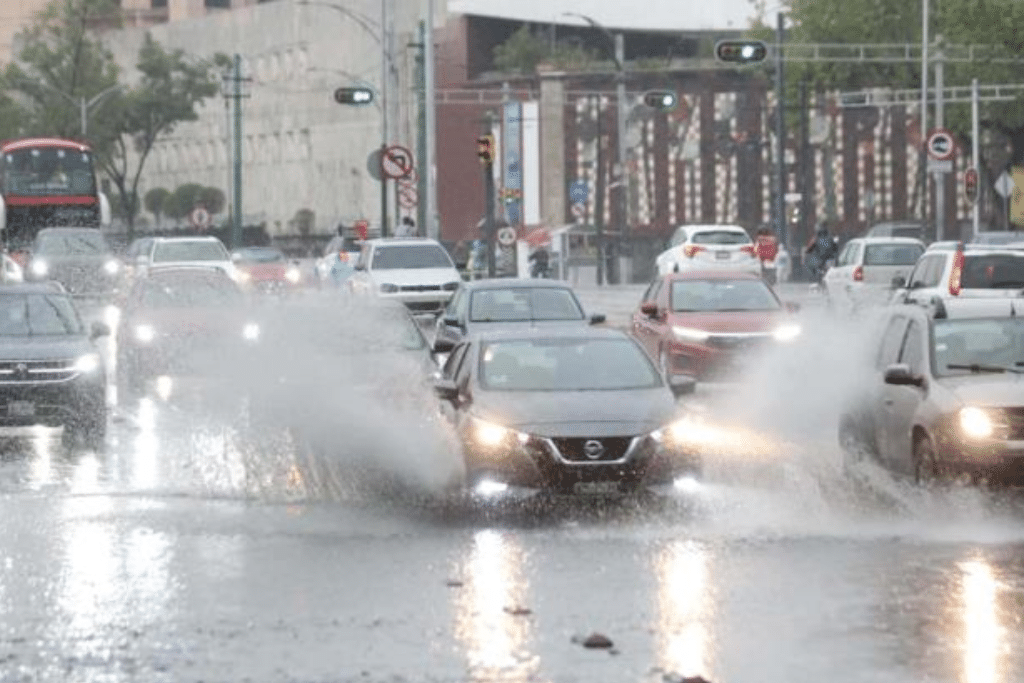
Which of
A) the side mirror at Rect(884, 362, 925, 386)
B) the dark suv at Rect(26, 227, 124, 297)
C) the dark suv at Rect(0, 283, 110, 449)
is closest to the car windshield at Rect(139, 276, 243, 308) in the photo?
the dark suv at Rect(0, 283, 110, 449)

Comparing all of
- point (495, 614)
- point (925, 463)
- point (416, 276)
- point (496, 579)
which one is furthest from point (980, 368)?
point (416, 276)

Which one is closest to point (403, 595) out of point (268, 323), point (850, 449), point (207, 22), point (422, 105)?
point (850, 449)

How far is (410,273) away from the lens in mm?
50656

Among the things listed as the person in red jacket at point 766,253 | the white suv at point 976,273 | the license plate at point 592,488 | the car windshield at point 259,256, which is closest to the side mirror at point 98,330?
the license plate at point 592,488

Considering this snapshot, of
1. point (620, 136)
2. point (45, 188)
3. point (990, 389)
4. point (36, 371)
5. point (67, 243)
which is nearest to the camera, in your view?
point (990, 389)

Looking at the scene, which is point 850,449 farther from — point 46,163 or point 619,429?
point 46,163

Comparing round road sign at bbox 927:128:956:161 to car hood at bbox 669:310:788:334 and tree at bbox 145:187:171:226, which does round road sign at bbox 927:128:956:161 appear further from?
→ tree at bbox 145:187:171:226

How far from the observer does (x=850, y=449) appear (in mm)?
20750

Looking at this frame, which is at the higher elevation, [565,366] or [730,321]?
[565,366]

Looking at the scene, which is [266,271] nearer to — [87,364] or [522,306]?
[522,306]

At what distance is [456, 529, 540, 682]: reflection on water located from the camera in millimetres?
11211

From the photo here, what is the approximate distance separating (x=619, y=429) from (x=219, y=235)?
3964 inches

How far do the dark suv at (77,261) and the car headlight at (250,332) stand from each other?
3018cm

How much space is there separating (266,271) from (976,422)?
48704mm
